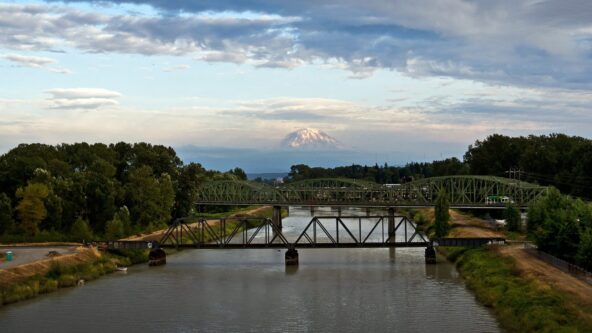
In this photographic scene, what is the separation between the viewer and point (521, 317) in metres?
47.5

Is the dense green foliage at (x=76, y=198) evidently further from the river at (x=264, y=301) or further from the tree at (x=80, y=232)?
the river at (x=264, y=301)

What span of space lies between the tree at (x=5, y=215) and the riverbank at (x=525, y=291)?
→ 5240 centimetres

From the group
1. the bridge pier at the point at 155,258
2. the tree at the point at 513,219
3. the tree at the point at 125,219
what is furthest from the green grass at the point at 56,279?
the tree at the point at 513,219

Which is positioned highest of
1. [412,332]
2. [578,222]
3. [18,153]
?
[18,153]

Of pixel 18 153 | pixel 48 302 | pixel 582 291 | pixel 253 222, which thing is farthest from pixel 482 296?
pixel 253 222

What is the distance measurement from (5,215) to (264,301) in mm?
42689

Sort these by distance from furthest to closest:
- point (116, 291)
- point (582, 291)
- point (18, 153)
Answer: point (18, 153) < point (116, 291) < point (582, 291)

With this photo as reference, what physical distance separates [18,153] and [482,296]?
82.7 m

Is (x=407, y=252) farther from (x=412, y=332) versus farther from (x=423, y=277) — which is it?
(x=412, y=332)

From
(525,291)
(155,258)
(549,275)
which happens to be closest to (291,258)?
(155,258)

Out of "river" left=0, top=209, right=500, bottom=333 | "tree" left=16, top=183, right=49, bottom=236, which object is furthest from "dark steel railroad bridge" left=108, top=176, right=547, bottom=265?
"tree" left=16, top=183, right=49, bottom=236

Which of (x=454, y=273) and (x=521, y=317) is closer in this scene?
(x=521, y=317)

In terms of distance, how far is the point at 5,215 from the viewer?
8631 centimetres

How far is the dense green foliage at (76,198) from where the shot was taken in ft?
288
